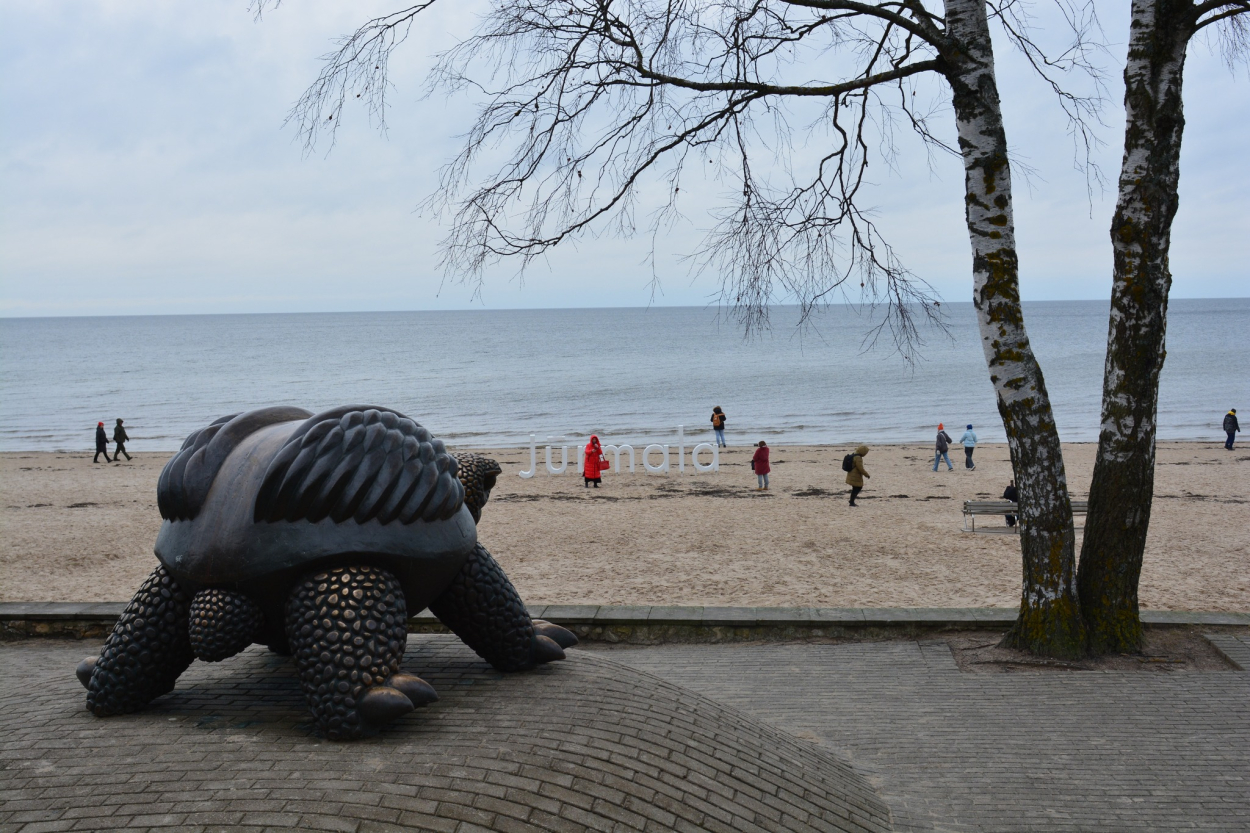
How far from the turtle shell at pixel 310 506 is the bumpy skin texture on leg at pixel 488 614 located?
288 millimetres

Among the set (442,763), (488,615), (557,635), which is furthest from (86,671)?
(557,635)

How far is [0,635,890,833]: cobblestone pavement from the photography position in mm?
3926

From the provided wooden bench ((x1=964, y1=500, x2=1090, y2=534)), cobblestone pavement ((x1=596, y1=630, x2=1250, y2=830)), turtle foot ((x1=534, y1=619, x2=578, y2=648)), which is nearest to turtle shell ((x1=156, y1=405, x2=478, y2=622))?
turtle foot ((x1=534, y1=619, x2=578, y2=648))

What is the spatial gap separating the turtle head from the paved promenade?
3.23 feet

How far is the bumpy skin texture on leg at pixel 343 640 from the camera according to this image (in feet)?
15.0

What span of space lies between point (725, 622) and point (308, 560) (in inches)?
200

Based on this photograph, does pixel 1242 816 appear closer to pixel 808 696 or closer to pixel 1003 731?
pixel 1003 731

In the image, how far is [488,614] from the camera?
564 cm

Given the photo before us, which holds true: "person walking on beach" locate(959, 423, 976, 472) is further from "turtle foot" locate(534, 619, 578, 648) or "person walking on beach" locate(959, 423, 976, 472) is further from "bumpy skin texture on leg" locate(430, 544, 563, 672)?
"bumpy skin texture on leg" locate(430, 544, 563, 672)

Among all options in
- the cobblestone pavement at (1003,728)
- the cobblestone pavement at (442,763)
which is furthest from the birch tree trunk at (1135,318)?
the cobblestone pavement at (442,763)

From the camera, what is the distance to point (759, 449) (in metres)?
23.3

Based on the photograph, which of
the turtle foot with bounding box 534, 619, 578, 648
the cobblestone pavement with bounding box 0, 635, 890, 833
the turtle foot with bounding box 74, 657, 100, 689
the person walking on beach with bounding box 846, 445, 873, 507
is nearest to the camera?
the cobblestone pavement with bounding box 0, 635, 890, 833

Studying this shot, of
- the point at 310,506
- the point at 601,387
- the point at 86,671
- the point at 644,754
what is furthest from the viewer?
the point at 601,387

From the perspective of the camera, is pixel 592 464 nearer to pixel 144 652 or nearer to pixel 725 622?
pixel 725 622
